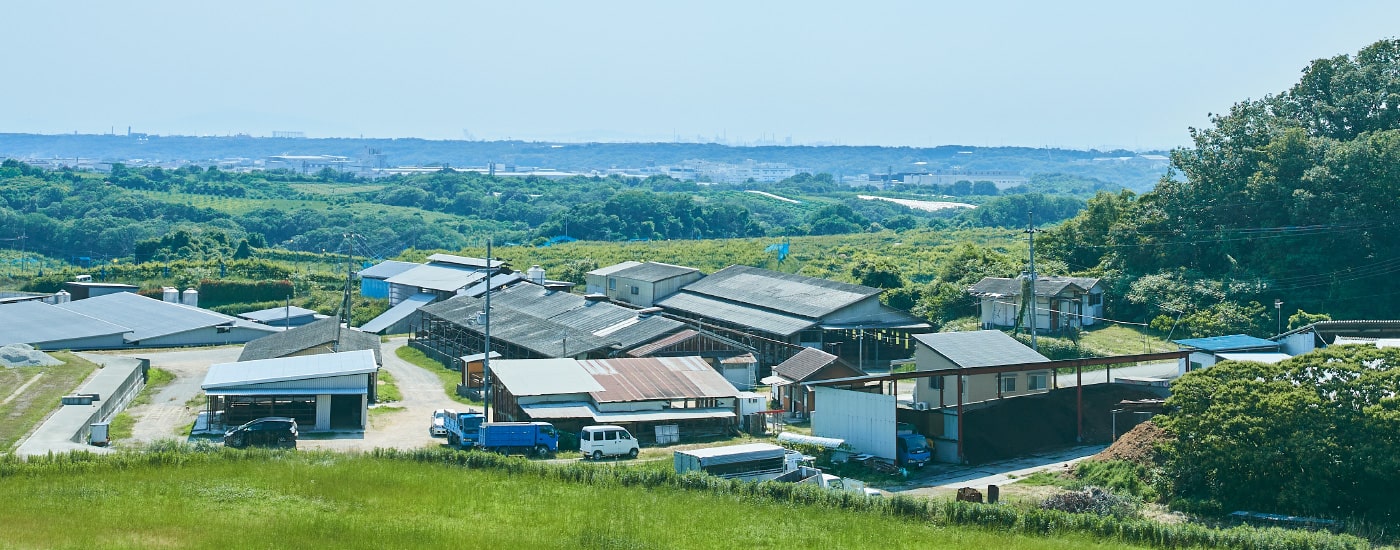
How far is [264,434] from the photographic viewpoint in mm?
23906

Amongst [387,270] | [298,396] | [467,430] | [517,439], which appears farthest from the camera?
[387,270]

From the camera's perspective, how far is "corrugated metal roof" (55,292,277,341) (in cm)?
4300

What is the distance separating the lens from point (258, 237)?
8356 cm

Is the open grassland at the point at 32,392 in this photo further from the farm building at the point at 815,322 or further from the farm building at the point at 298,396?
the farm building at the point at 815,322

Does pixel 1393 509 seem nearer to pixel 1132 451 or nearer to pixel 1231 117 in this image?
pixel 1132 451

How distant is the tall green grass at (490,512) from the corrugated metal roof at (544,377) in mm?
5644

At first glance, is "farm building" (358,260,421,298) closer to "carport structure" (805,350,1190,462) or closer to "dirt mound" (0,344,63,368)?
"dirt mound" (0,344,63,368)

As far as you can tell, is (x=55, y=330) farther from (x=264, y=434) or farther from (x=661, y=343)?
(x=661, y=343)

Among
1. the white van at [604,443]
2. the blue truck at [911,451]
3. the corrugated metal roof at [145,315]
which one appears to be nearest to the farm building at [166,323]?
the corrugated metal roof at [145,315]

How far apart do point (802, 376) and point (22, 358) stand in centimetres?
2042

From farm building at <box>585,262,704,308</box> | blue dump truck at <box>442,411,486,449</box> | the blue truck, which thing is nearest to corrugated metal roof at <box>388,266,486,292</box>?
farm building at <box>585,262,704,308</box>

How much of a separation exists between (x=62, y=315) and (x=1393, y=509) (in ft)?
131

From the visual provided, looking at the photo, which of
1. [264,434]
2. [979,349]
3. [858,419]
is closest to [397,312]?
[264,434]

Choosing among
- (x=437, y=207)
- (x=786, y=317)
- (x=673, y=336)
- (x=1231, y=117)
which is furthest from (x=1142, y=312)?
(x=437, y=207)
